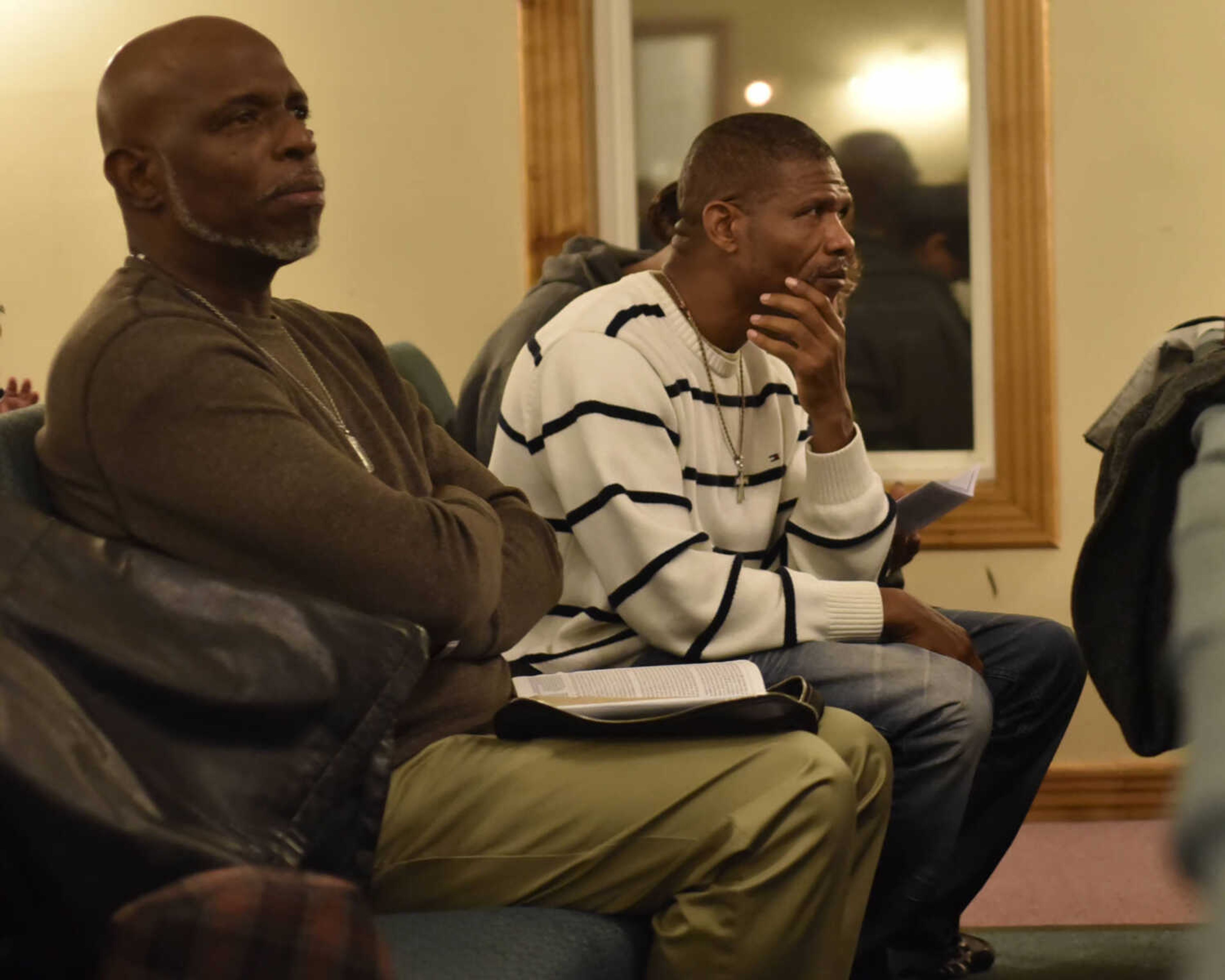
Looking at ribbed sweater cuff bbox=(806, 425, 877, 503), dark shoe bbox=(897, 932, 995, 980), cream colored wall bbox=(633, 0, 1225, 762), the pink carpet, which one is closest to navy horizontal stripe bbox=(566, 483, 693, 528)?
ribbed sweater cuff bbox=(806, 425, 877, 503)

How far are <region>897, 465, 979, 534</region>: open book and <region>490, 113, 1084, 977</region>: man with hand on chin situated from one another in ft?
0.31

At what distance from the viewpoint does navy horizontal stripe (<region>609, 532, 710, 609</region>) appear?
187cm

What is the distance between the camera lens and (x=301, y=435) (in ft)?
4.58

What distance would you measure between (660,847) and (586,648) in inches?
23.3

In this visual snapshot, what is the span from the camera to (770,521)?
2.13 meters

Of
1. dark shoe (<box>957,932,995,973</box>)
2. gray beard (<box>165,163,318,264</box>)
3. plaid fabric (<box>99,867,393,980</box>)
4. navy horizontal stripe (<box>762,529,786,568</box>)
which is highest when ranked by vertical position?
gray beard (<box>165,163,318,264</box>)

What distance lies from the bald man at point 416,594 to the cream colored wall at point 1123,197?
71.4 inches

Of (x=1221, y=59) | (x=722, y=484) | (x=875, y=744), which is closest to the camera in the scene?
(x=875, y=744)

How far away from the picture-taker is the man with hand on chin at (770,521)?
1.91 meters

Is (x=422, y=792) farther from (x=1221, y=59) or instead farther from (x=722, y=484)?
(x=1221, y=59)

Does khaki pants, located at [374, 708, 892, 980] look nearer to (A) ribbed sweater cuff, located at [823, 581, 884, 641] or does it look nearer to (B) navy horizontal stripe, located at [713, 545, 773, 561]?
(A) ribbed sweater cuff, located at [823, 581, 884, 641]

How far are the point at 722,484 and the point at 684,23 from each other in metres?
1.47

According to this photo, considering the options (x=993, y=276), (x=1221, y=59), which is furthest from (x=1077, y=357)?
(x=1221, y=59)

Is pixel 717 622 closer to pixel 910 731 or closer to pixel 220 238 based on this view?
pixel 910 731
